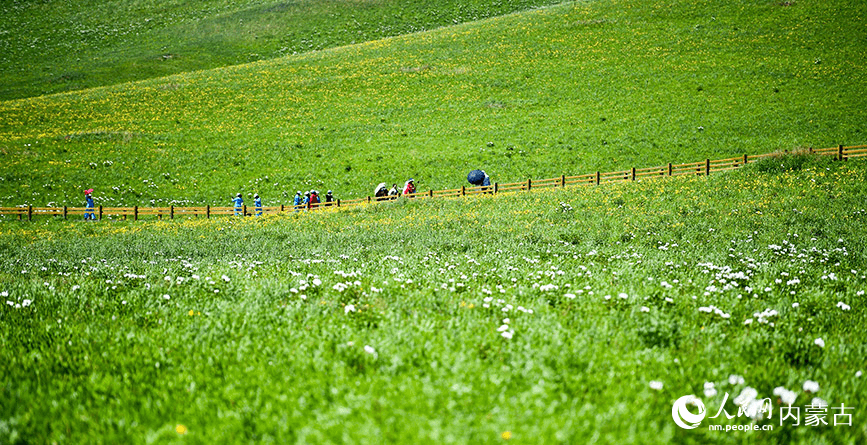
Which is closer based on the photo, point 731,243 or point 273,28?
point 731,243

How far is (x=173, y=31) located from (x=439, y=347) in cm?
10173

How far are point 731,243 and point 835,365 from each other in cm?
888

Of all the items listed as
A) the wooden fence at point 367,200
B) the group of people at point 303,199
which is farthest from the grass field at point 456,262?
the group of people at point 303,199

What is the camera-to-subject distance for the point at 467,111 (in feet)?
158

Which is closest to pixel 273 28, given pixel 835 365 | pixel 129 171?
pixel 129 171

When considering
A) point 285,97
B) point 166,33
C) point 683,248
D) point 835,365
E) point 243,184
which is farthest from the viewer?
point 166,33

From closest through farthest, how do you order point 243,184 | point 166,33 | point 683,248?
point 683,248
point 243,184
point 166,33

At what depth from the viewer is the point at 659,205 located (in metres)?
19.5

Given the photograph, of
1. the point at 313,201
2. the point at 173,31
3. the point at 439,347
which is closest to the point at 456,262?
the point at 439,347

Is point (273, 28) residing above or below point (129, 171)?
above

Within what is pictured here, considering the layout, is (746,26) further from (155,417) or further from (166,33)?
(166,33)
